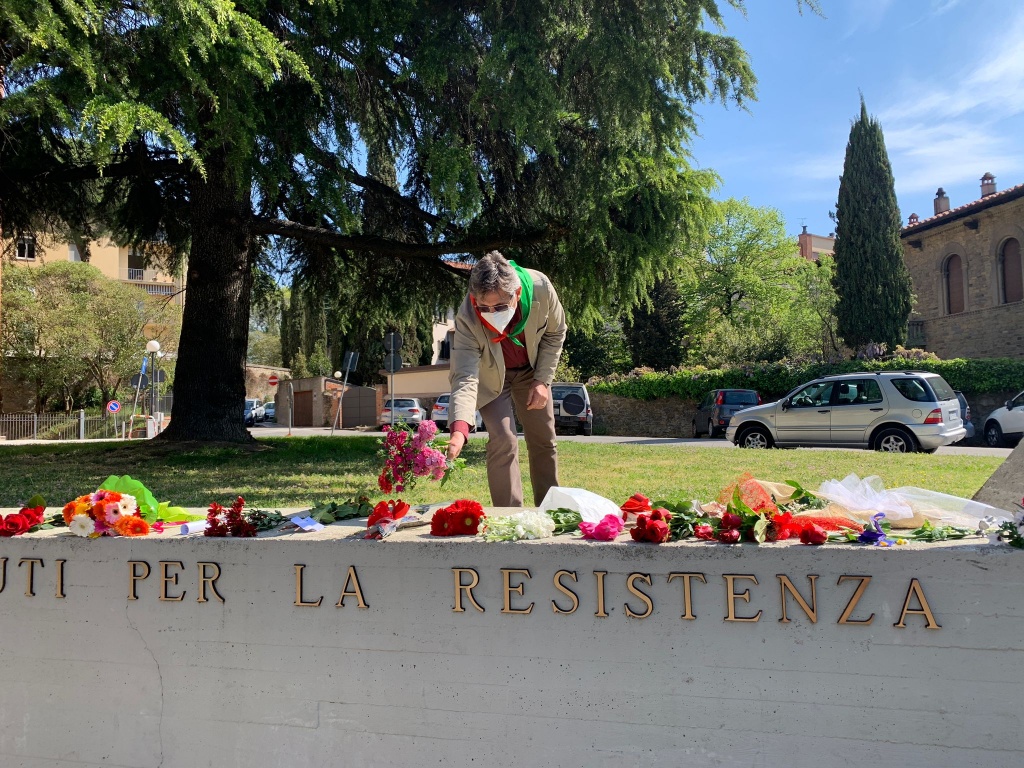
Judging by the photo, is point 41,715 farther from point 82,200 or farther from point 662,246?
point 82,200

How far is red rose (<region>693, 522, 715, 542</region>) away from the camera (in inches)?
105

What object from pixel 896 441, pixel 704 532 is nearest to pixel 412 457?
pixel 704 532

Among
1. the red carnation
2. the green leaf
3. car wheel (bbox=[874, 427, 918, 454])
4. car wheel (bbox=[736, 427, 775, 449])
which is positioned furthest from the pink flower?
car wheel (bbox=[736, 427, 775, 449])

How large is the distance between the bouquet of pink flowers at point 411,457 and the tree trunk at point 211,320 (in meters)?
8.96

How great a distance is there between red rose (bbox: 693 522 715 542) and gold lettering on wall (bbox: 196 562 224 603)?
1.81 m

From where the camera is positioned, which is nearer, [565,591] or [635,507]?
[565,591]

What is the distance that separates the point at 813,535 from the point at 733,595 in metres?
0.33

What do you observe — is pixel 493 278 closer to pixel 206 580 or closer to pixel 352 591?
pixel 352 591

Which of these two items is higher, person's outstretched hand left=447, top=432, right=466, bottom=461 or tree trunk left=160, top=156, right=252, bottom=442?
tree trunk left=160, top=156, right=252, bottom=442

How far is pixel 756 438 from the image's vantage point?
15633mm

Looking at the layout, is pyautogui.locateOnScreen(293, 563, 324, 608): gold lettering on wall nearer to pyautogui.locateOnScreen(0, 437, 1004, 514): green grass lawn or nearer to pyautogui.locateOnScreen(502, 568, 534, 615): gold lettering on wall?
pyautogui.locateOnScreen(502, 568, 534, 615): gold lettering on wall

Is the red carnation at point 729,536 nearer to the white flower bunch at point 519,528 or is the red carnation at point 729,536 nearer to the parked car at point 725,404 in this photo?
the white flower bunch at point 519,528

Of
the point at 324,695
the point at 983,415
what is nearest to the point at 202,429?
the point at 324,695

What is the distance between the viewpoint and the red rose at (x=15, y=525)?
321 cm
